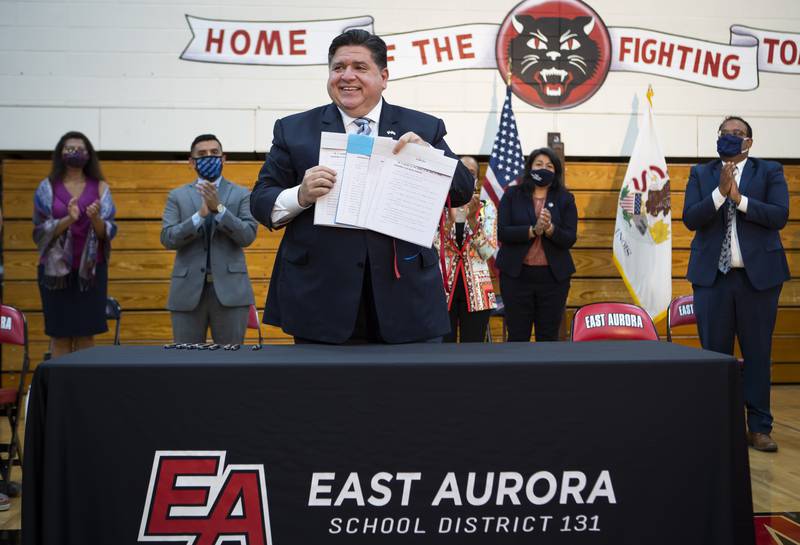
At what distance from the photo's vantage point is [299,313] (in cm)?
195

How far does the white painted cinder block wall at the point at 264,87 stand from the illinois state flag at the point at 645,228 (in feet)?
1.51

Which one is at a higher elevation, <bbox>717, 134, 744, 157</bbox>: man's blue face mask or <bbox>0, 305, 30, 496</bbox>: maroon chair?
<bbox>717, 134, 744, 157</bbox>: man's blue face mask

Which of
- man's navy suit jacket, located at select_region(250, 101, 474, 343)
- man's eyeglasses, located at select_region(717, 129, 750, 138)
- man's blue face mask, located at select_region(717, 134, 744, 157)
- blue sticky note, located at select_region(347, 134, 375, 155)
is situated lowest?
man's navy suit jacket, located at select_region(250, 101, 474, 343)

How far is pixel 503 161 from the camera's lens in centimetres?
561

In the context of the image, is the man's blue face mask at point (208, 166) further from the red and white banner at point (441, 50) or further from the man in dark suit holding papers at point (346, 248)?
the red and white banner at point (441, 50)

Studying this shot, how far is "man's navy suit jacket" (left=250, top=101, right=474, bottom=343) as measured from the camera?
1.93 m

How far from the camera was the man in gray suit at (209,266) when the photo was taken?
375 cm

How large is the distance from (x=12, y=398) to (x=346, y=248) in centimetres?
201

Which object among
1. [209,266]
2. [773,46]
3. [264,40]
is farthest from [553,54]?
[209,266]

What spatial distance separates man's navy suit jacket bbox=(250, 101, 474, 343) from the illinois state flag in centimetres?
397

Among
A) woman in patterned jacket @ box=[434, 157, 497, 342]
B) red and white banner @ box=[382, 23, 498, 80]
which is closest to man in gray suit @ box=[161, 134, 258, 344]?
woman in patterned jacket @ box=[434, 157, 497, 342]

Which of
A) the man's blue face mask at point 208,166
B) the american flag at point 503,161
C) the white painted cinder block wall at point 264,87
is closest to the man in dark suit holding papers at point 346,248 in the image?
the man's blue face mask at point 208,166

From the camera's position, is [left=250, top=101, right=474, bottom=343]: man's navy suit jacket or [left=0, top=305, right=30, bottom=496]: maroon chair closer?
[left=250, top=101, right=474, bottom=343]: man's navy suit jacket

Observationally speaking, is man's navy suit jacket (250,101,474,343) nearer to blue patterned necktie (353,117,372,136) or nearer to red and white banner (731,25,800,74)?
blue patterned necktie (353,117,372,136)
